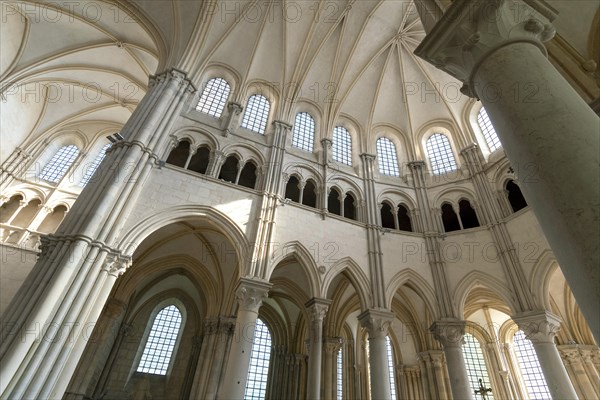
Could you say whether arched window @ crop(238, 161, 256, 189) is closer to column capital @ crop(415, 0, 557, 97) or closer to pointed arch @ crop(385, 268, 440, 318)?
pointed arch @ crop(385, 268, 440, 318)

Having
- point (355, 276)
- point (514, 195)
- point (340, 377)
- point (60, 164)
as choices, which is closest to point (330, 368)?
point (340, 377)

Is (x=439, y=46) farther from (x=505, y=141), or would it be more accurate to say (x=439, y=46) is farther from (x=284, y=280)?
(x=284, y=280)

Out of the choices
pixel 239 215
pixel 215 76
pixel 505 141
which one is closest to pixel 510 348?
pixel 239 215

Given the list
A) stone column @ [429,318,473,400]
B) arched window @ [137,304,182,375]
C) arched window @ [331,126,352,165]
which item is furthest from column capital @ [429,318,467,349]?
arched window @ [137,304,182,375]

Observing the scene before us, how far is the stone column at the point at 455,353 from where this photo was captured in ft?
32.6

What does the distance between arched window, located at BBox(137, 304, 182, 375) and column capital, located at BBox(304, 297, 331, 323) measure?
788 cm

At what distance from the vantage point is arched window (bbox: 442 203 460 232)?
49.4 feet

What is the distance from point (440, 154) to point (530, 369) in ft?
34.7

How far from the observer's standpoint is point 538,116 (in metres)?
2.93

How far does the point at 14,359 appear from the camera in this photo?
6.08 metres

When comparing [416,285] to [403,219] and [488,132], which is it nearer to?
[403,219]

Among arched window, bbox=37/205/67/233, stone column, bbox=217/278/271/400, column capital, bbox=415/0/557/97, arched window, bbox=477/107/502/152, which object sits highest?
arched window, bbox=477/107/502/152

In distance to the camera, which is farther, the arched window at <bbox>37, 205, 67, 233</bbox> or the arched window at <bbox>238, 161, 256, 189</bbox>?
Answer: the arched window at <bbox>37, 205, 67, 233</bbox>

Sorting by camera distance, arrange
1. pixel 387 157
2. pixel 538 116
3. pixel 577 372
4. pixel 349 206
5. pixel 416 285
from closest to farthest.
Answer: pixel 538 116 → pixel 416 285 → pixel 577 372 → pixel 349 206 → pixel 387 157
